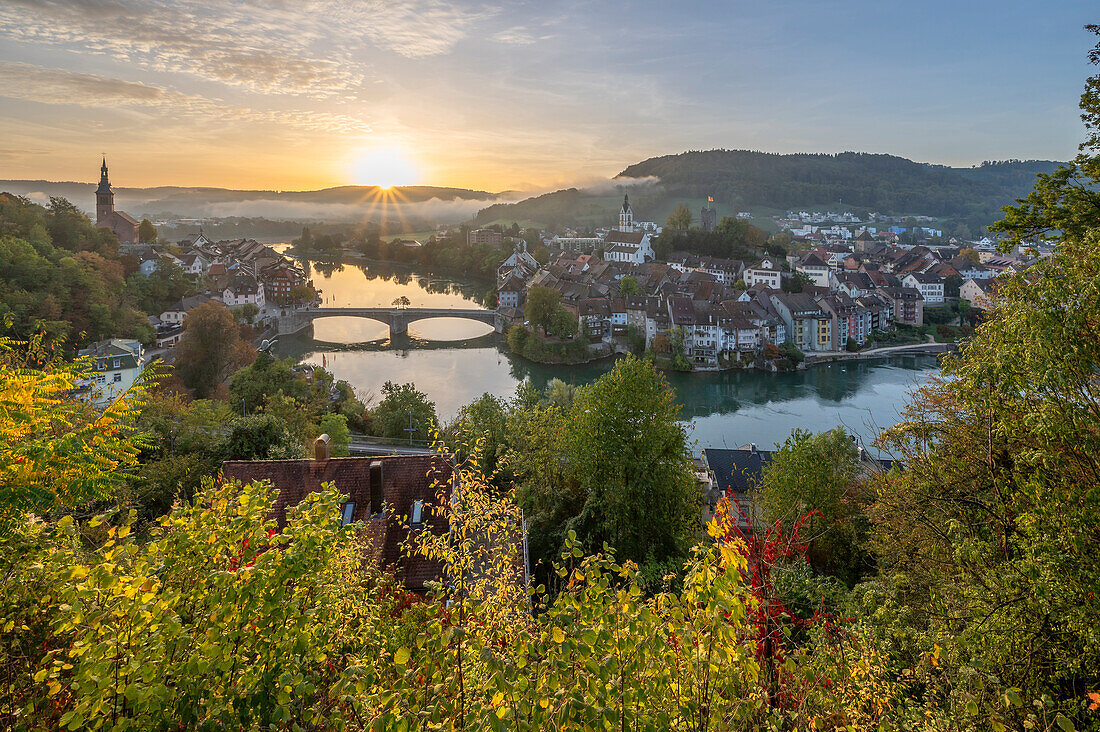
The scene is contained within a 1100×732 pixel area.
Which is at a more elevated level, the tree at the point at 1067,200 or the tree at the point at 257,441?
the tree at the point at 1067,200

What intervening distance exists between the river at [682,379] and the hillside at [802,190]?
5588cm

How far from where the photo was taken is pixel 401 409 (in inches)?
546

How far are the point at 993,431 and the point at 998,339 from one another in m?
0.63

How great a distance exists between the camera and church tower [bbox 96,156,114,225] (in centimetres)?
3453

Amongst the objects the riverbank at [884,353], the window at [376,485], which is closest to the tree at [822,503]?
the window at [376,485]

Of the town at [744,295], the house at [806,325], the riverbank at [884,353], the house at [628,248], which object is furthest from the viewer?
the house at [628,248]

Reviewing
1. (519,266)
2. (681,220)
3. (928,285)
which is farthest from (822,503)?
(681,220)

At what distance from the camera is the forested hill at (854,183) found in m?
84.0

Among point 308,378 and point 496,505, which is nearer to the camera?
point 496,505

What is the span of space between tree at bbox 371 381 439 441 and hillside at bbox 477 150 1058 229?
222 feet

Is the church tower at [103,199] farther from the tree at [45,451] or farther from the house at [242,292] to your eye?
the tree at [45,451]

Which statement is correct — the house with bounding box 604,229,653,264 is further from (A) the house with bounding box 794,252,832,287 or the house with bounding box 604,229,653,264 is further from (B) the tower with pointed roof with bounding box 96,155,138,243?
(B) the tower with pointed roof with bounding box 96,155,138,243

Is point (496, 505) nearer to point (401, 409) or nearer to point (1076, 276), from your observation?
point (1076, 276)

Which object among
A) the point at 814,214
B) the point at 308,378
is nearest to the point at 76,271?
the point at 308,378
